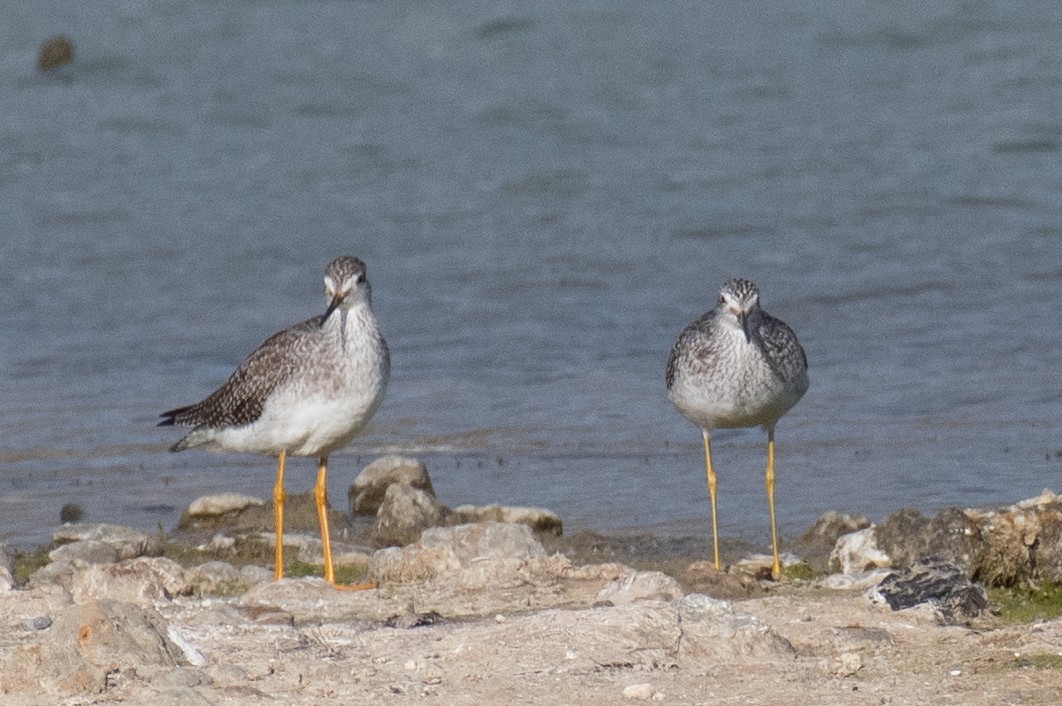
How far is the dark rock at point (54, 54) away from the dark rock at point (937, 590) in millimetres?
16908

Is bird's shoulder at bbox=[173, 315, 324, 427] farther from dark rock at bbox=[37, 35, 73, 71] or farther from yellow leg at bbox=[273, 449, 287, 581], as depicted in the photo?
dark rock at bbox=[37, 35, 73, 71]

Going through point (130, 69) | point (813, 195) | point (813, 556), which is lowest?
point (813, 556)

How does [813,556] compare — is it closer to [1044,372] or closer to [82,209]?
[1044,372]

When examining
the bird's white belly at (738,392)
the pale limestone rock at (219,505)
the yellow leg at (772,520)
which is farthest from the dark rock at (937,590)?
the pale limestone rock at (219,505)

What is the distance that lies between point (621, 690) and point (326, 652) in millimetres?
963

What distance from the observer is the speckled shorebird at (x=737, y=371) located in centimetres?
878

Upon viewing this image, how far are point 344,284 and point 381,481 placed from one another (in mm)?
1732

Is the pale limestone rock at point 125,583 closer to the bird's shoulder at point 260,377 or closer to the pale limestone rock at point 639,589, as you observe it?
the bird's shoulder at point 260,377

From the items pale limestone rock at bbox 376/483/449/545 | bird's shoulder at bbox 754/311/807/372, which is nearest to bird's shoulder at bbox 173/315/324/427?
pale limestone rock at bbox 376/483/449/545

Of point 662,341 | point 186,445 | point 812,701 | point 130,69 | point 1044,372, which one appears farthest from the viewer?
point 130,69

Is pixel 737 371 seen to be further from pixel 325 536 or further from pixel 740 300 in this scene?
pixel 325 536

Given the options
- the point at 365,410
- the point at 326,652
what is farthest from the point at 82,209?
the point at 326,652

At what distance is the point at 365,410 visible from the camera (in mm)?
8047

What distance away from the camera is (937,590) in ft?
21.4
